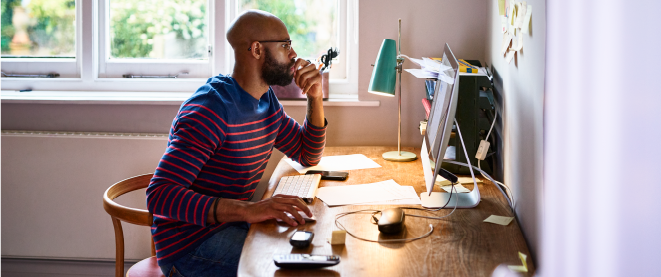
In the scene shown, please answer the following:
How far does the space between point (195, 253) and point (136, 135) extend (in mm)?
1173

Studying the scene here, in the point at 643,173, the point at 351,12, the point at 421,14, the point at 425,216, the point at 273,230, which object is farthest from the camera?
the point at 351,12

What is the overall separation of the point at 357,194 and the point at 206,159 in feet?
1.41

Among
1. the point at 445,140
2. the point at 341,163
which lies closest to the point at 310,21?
the point at 341,163

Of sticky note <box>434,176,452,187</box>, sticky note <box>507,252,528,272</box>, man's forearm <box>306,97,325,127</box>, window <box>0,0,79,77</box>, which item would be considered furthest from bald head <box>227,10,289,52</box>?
window <box>0,0,79,77</box>

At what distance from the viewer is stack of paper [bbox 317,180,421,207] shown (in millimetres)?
1327

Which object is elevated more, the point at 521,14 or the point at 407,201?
the point at 521,14

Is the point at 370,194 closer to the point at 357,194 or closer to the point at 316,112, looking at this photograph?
the point at 357,194

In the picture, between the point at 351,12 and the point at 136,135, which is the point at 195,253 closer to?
the point at 136,135

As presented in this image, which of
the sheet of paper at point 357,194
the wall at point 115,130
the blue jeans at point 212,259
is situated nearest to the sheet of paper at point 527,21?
the sheet of paper at point 357,194

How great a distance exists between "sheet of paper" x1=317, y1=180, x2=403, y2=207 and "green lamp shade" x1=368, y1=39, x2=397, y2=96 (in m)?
0.49

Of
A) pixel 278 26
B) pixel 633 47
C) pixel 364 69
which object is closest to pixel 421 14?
pixel 364 69

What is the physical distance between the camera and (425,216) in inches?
47.3

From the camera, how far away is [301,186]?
1.46 m

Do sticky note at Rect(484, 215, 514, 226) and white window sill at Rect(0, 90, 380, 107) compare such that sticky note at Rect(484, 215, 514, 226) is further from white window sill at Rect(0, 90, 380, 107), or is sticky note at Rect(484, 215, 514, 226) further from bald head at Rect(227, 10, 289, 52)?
white window sill at Rect(0, 90, 380, 107)
